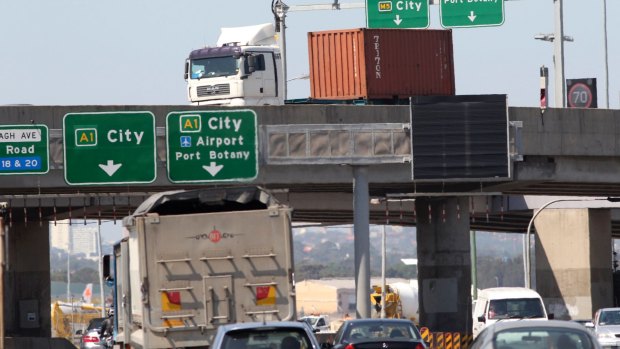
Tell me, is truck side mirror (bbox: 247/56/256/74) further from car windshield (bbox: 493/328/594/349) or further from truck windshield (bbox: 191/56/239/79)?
car windshield (bbox: 493/328/594/349)

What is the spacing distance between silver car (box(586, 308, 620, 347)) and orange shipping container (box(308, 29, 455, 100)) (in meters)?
11.0

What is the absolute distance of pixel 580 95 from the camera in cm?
6056

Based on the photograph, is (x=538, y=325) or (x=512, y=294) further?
(x=512, y=294)

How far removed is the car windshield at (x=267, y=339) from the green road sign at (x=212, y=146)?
65.4 ft

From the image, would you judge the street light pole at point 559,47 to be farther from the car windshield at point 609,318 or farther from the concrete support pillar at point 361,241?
the car windshield at point 609,318

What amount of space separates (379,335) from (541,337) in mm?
8424

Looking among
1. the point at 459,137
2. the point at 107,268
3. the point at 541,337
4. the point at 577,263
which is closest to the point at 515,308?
the point at 459,137

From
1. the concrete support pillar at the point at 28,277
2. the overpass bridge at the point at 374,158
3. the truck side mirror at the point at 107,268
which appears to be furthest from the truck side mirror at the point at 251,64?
the truck side mirror at the point at 107,268

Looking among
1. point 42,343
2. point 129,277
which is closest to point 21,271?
point 42,343

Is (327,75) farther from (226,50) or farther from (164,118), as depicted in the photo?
(164,118)

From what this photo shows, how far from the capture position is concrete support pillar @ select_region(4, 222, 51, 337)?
54.7 m

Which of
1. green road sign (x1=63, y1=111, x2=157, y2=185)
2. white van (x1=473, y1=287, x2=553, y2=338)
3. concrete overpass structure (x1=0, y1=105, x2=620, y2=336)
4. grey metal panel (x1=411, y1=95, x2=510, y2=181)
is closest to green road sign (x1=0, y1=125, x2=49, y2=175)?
concrete overpass structure (x1=0, y1=105, x2=620, y2=336)

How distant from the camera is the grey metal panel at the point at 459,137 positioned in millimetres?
40469

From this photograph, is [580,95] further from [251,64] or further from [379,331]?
[379,331]
